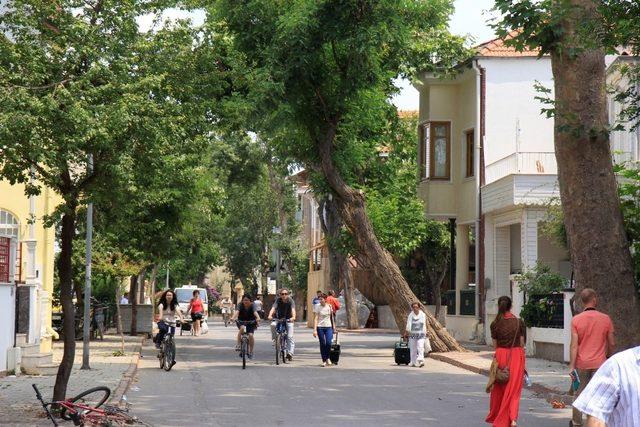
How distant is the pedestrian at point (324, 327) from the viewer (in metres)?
27.6

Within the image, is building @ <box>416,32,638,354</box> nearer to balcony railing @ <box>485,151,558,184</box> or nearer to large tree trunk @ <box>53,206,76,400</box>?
balcony railing @ <box>485,151,558,184</box>

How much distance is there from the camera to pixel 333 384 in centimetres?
2164

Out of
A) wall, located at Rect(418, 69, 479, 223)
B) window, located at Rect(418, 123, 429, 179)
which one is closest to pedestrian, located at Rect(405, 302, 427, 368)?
wall, located at Rect(418, 69, 479, 223)

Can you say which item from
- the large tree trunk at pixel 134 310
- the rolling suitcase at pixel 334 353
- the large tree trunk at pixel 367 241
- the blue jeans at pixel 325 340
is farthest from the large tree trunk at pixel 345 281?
the rolling suitcase at pixel 334 353

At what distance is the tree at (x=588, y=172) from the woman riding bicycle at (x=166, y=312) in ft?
38.1

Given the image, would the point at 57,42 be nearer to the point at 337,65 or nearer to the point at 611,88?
the point at 611,88

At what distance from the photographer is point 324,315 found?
28.4m

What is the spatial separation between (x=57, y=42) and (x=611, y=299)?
27.4 ft

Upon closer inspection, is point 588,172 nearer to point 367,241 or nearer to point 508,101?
point 367,241

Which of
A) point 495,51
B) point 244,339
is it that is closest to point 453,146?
point 495,51

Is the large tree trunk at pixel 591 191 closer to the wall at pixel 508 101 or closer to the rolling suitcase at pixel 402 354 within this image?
the rolling suitcase at pixel 402 354

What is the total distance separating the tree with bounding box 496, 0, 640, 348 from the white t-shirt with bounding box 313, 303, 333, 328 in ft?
38.3

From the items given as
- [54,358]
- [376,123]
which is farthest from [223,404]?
[376,123]

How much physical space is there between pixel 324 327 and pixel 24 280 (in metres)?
7.21
